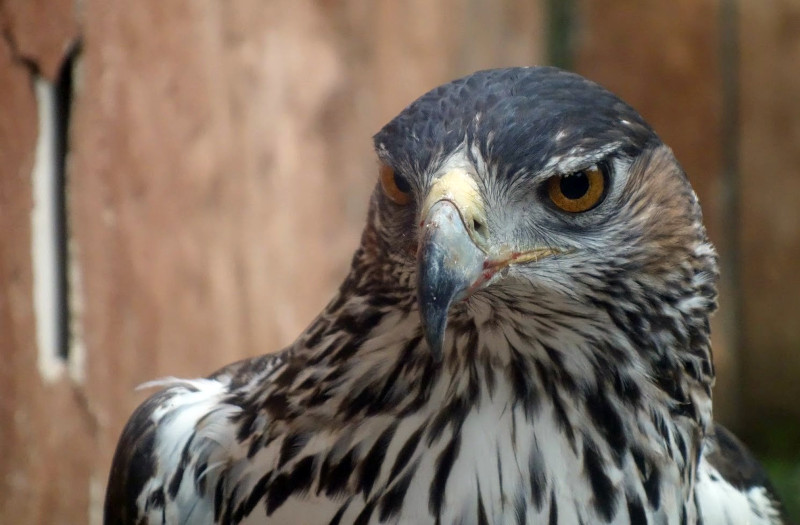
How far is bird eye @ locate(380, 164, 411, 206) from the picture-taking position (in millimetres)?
1769

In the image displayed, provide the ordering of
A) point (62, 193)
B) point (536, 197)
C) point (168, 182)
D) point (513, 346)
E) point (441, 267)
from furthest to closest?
point (168, 182), point (62, 193), point (513, 346), point (536, 197), point (441, 267)

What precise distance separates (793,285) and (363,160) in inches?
Answer: 129

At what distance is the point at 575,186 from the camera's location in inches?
68.2

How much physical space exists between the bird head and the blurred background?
1.35 metres

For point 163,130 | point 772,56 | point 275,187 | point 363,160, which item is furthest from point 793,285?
point 163,130

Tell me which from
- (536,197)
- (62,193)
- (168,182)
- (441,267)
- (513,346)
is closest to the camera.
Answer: (441,267)

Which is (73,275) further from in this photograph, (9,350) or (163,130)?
(163,130)

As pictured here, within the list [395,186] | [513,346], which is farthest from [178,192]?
[513,346]

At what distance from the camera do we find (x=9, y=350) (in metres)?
2.71

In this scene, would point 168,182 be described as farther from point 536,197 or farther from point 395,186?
point 536,197

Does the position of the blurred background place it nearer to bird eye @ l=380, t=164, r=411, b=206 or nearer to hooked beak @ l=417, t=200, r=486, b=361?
bird eye @ l=380, t=164, r=411, b=206

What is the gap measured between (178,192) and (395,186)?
5.36 feet

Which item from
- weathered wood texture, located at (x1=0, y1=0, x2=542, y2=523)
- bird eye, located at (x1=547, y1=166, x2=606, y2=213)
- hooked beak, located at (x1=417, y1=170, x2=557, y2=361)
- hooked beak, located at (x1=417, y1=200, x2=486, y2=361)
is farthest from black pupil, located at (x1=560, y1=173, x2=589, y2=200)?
weathered wood texture, located at (x1=0, y1=0, x2=542, y2=523)

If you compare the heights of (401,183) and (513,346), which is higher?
(401,183)
